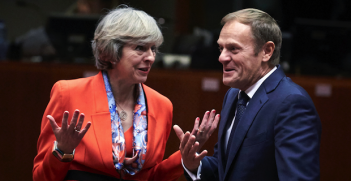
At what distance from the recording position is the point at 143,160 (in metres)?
2.02

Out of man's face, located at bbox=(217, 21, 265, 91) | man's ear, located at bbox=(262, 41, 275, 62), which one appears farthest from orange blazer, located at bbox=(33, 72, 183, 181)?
man's ear, located at bbox=(262, 41, 275, 62)

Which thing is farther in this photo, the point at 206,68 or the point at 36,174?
the point at 206,68

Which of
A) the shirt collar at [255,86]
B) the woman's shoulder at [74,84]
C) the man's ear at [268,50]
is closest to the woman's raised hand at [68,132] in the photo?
the woman's shoulder at [74,84]

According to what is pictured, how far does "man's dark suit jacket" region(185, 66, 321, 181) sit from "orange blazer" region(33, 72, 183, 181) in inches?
17.7

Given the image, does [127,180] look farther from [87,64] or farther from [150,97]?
[87,64]

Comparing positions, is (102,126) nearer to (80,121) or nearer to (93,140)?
(93,140)

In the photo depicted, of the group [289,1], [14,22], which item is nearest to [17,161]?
[14,22]

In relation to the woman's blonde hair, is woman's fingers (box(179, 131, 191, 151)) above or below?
below

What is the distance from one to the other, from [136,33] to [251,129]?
0.86 metres

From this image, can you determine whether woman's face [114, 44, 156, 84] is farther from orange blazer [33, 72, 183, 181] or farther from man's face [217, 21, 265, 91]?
man's face [217, 21, 265, 91]

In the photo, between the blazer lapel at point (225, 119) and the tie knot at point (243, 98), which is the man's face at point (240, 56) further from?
the blazer lapel at point (225, 119)

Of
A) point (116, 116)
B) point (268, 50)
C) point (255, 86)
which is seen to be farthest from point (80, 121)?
point (268, 50)

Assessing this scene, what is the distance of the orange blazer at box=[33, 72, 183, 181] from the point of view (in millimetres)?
1911

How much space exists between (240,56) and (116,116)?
766mm
